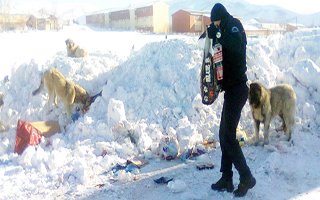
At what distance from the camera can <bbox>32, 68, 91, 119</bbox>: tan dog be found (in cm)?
900

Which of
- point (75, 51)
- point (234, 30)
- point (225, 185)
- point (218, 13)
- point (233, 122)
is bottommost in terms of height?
point (225, 185)

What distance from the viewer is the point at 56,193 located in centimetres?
585

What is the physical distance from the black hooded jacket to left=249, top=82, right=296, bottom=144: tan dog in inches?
88.2

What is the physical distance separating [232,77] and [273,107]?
9.59ft

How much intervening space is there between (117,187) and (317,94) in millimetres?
5326

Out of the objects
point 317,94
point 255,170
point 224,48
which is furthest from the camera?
point 317,94

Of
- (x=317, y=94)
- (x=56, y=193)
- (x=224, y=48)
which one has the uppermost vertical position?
(x=224, y=48)

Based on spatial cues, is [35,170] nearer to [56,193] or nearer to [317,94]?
[56,193]

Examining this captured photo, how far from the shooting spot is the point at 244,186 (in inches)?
204

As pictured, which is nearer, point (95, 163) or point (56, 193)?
point (56, 193)

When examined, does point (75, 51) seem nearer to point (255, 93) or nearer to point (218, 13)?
point (255, 93)

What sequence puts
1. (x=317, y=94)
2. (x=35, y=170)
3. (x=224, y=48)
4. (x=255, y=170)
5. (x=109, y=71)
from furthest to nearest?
(x=109, y=71)
(x=317, y=94)
(x=35, y=170)
(x=255, y=170)
(x=224, y=48)

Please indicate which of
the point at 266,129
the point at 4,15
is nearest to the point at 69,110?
the point at 266,129

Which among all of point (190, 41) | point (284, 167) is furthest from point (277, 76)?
point (284, 167)
